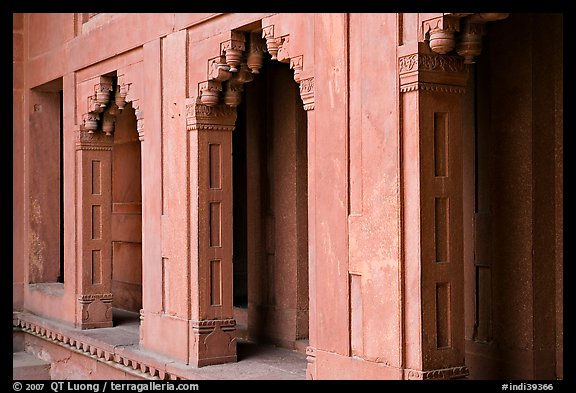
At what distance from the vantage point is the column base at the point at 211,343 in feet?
25.8

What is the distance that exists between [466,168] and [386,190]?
166 centimetres

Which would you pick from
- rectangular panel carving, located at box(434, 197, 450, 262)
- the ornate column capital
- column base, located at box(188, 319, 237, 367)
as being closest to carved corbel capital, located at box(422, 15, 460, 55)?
rectangular panel carving, located at box(434, 197, 450, 262)

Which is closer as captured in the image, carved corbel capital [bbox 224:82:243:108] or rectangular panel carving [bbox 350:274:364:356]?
rectangular panel carving [bbox 350:274:364:356]

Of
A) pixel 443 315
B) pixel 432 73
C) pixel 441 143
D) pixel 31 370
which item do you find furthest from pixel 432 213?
pixel 31 370

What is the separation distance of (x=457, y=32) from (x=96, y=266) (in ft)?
22.2

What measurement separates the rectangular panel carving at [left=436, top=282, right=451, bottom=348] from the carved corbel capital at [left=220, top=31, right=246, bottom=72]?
3.15 meters

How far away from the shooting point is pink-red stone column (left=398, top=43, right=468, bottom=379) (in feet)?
17.7

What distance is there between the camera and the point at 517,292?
6656mm

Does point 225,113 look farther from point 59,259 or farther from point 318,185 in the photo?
point 59,259

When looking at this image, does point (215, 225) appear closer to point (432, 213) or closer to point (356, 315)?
point (356, 315)

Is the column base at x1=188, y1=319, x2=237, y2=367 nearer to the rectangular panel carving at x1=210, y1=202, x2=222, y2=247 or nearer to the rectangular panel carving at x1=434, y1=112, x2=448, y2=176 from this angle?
the rectangular panel carving at x1=210, y1=202, x2=222, y2=247

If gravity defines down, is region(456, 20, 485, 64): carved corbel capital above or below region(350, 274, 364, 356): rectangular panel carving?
above

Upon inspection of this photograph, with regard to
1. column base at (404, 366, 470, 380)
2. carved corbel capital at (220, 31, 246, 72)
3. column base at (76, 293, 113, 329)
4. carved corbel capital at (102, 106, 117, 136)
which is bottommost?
column base at (76, 293, 113, 329)
